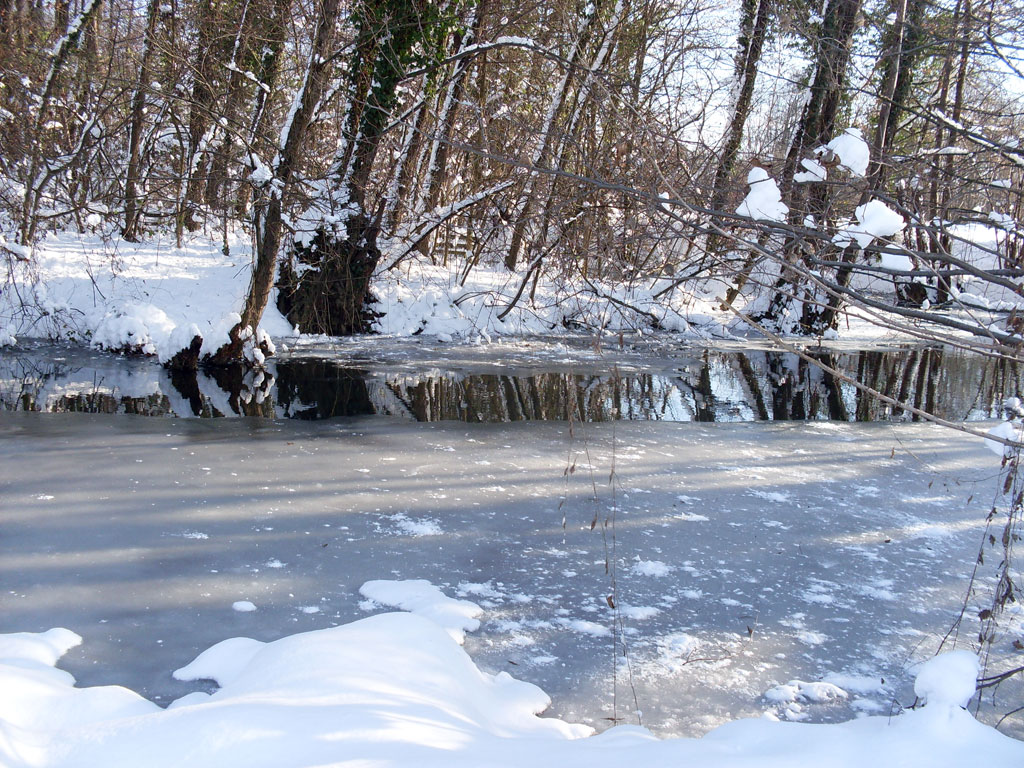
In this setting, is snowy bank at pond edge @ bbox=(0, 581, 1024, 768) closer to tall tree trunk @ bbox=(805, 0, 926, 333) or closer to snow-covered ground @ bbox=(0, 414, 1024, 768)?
snow-covered ground @ bbox=(0, 414, 1024, 768)

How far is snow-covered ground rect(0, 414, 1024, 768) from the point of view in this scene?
8.39 ft

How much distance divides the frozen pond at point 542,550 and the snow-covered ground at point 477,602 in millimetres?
20

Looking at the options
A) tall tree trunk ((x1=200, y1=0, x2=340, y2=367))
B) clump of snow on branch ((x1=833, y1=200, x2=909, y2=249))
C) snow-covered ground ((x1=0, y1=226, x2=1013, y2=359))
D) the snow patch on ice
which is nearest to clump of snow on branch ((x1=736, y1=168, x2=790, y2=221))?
clump of snow on branch ((x1=833, y1=200, x2=909, y2=249))

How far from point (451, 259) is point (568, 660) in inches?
728

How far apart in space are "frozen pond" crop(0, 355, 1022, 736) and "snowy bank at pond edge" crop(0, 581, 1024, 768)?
24 cm

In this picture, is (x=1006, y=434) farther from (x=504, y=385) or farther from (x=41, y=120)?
(x=41, y=120)

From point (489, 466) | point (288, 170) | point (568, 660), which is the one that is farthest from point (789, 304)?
point (568, 660)

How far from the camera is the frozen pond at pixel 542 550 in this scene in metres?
3.64

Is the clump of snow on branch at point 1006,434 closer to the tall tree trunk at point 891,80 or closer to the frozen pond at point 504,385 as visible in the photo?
the tall tree trunk at point 891,80

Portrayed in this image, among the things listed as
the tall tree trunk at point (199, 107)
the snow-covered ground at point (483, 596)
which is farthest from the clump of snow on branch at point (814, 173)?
the tall tree trunk at point (199, 107)

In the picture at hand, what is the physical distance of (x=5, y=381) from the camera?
974 centimetres

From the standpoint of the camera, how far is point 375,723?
2.61 m

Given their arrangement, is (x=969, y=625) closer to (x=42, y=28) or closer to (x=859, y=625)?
(x=859, y=625)

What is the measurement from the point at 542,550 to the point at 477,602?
2.70 feet
